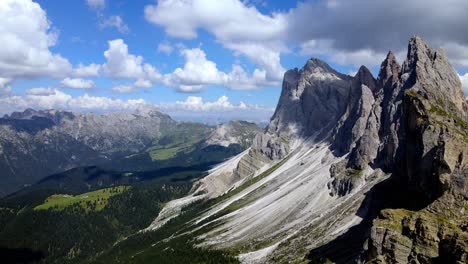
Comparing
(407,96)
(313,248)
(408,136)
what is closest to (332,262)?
(313,248)

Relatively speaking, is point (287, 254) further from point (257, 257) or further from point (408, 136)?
point (408, 136)

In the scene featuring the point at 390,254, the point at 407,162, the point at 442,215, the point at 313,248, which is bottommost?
Result: the point at 313,248

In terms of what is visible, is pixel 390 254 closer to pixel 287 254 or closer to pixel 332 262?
pixel 332 262

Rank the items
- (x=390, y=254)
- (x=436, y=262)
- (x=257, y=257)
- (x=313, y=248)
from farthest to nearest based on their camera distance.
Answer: (x=257, y=257), (x=313, y=248), (x=390, y=254), (x=436, y=262)

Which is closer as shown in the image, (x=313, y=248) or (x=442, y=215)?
(x=442, y=215)

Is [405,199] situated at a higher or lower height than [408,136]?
lower

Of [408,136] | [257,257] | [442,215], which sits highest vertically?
[408,136]

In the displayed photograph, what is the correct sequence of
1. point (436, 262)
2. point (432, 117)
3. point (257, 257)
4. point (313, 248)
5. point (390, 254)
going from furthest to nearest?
point (257, 257) → point (313, 248) → point (432, 117) → point (390, 254) → point (436, 262)

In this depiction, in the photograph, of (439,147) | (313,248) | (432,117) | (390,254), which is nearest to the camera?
(390,254)

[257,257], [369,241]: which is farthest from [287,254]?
[369,241]
